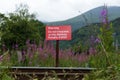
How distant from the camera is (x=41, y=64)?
13.5 m

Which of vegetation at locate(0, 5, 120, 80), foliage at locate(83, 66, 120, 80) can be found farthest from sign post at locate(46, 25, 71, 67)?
foliage at locate(83, 66, 120, 80)

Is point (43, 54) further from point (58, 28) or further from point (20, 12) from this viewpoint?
point (20, 12)

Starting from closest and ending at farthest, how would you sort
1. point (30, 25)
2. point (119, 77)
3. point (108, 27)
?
point (119, 77) < point (108, 27) < point (30, 25)

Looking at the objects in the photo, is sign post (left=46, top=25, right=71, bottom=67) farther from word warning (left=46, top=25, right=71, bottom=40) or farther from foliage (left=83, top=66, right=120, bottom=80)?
foliage (left=83, top=66, right=120, bottom=80)

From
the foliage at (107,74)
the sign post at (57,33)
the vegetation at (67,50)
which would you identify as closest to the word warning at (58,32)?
the sign post at (57,33)

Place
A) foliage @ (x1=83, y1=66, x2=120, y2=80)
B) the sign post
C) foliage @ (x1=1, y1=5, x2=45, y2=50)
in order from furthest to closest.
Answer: foliage @ (x1=1, y1=5, x2=45, y2=50) < the sign post < foliage @ (x1=83, y1=66, x2=120, y2=80)

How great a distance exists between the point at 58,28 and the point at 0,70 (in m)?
9.04

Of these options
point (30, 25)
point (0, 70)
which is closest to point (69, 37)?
point (0, 70)

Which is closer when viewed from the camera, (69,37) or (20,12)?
(69,37)

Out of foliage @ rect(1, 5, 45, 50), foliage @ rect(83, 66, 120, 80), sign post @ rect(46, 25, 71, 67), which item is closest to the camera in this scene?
foliage @ rect(83, 66, 120, 80)

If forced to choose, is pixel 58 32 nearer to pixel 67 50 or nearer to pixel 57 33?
pixel 57 33

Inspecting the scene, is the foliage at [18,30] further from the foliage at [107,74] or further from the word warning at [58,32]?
the foliage at [107,74]

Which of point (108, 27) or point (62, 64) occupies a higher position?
point (108, 27)

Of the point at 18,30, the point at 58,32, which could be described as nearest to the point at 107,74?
the point at 58,32
